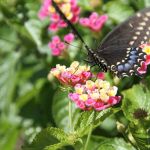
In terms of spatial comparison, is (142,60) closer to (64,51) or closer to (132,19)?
(132,19)

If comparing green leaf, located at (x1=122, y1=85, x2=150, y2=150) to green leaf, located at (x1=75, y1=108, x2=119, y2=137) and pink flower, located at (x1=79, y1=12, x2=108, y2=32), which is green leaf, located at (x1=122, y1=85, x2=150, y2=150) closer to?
green leaf, located at (x1=75, y1=108, x2=119, y2=137)

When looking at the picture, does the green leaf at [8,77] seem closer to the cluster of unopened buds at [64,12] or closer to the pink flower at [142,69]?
the cluster of unopened buds at [64,12]

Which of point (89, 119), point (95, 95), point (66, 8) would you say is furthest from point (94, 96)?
point (66, 8)

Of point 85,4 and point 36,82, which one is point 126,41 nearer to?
point 85,4

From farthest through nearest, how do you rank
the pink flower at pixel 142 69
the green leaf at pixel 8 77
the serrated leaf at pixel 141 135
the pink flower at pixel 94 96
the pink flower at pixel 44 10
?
1. the green leaf at pixel 8 77
2. the pink flower at pixel 44 10
3. the pink flower at pixel 142 69
4. the serrated leaf at pixel 141 135
5. the pink flower at pixel 94 96

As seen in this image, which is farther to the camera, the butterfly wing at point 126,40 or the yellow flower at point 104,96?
the butterfly wing at point 126,40

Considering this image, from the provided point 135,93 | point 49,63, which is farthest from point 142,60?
point 49,63

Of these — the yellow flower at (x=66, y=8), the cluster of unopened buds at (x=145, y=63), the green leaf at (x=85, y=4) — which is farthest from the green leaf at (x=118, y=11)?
the cluster of unopened buds at (x=145, y=63)

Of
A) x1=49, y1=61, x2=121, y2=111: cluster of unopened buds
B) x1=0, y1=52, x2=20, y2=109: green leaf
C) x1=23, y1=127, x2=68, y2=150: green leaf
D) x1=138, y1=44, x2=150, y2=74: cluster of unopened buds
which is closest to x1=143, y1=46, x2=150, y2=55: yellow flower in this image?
x1=138, y1=44, x2=150, y2=74: cluster of unopened buds
